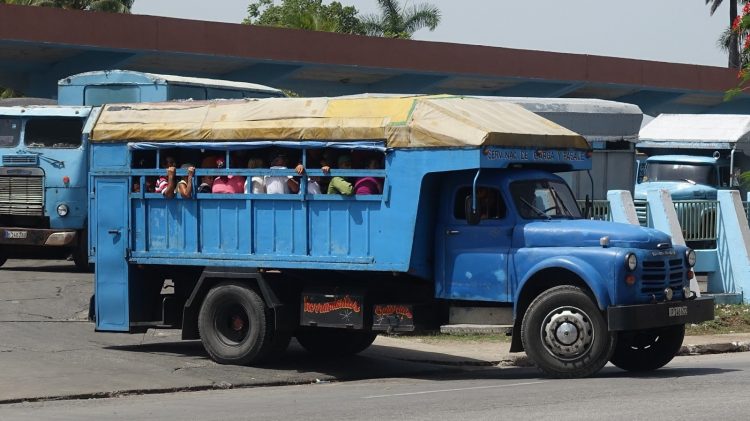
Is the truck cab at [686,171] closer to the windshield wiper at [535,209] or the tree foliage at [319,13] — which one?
the windshield wiper at [535,209]

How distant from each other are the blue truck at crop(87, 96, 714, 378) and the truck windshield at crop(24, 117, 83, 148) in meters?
7.78

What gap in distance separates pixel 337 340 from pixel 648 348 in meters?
3.83

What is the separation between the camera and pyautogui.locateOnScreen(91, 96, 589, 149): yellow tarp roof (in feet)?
46.3

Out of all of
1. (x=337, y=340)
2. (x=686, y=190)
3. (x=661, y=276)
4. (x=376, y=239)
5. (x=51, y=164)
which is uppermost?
(x=51, y=164)

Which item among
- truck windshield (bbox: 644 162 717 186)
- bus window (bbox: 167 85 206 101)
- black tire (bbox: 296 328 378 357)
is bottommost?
black tire (bbox: 296 328 378 357)

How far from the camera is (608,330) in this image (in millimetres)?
13234

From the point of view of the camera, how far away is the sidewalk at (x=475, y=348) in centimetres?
1641

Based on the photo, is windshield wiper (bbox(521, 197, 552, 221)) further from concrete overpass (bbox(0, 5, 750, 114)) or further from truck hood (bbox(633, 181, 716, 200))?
concrete overpass (bbox(0, 5, 750, 114))

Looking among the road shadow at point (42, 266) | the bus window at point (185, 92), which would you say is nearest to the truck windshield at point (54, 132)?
the bus window at point (185, 92)

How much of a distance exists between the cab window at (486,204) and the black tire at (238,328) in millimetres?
2475

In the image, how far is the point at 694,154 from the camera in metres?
29.7

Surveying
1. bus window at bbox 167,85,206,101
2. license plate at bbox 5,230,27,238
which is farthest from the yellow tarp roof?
license plate at bbox 5,230,27,238

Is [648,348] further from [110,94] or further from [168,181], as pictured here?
[110,94]

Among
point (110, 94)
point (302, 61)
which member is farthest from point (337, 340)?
point (302, 61)
